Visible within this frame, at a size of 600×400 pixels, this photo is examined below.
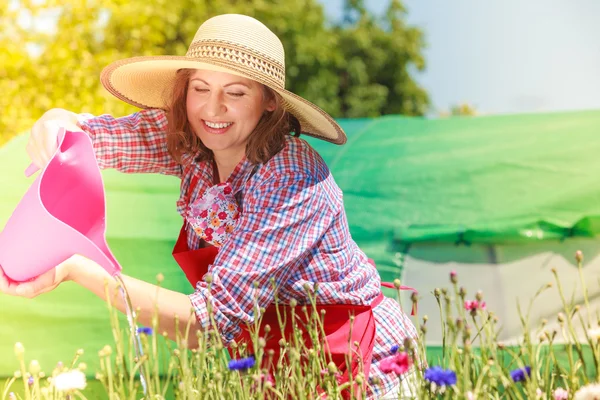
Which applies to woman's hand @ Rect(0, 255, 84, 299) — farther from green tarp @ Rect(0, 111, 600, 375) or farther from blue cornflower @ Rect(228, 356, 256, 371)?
green tarp @ Rect(0, 111, 600, 375)

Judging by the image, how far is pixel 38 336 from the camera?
9.51 ft

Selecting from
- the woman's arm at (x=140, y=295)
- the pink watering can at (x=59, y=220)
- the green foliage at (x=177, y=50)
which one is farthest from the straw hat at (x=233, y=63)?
the green foliage at (x=177, y=50)

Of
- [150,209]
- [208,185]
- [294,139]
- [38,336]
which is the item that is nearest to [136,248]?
[150,209]

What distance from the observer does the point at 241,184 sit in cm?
196

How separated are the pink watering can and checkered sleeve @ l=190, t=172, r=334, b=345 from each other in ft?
Result: 0.73

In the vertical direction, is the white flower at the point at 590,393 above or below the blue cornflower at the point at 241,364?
below

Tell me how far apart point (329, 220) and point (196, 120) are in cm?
39

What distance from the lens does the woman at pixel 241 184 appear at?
171 cm

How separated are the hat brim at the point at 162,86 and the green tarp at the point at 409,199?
989 mm

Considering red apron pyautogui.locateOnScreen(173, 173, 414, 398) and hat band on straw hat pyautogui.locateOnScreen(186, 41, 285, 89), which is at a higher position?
hat band on straw hat pyautogui.locateOnScreen(186, 41, 285, 89)

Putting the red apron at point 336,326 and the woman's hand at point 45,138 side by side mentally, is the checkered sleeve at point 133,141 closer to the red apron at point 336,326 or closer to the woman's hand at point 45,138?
the woman's hand at point 45,138

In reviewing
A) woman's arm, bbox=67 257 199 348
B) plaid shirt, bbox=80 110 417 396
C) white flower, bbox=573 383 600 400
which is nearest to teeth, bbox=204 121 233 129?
plaid shirt, bbox=80 110 417 396

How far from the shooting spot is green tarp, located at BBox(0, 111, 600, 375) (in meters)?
2.92

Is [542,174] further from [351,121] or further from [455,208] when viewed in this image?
[351,121]
